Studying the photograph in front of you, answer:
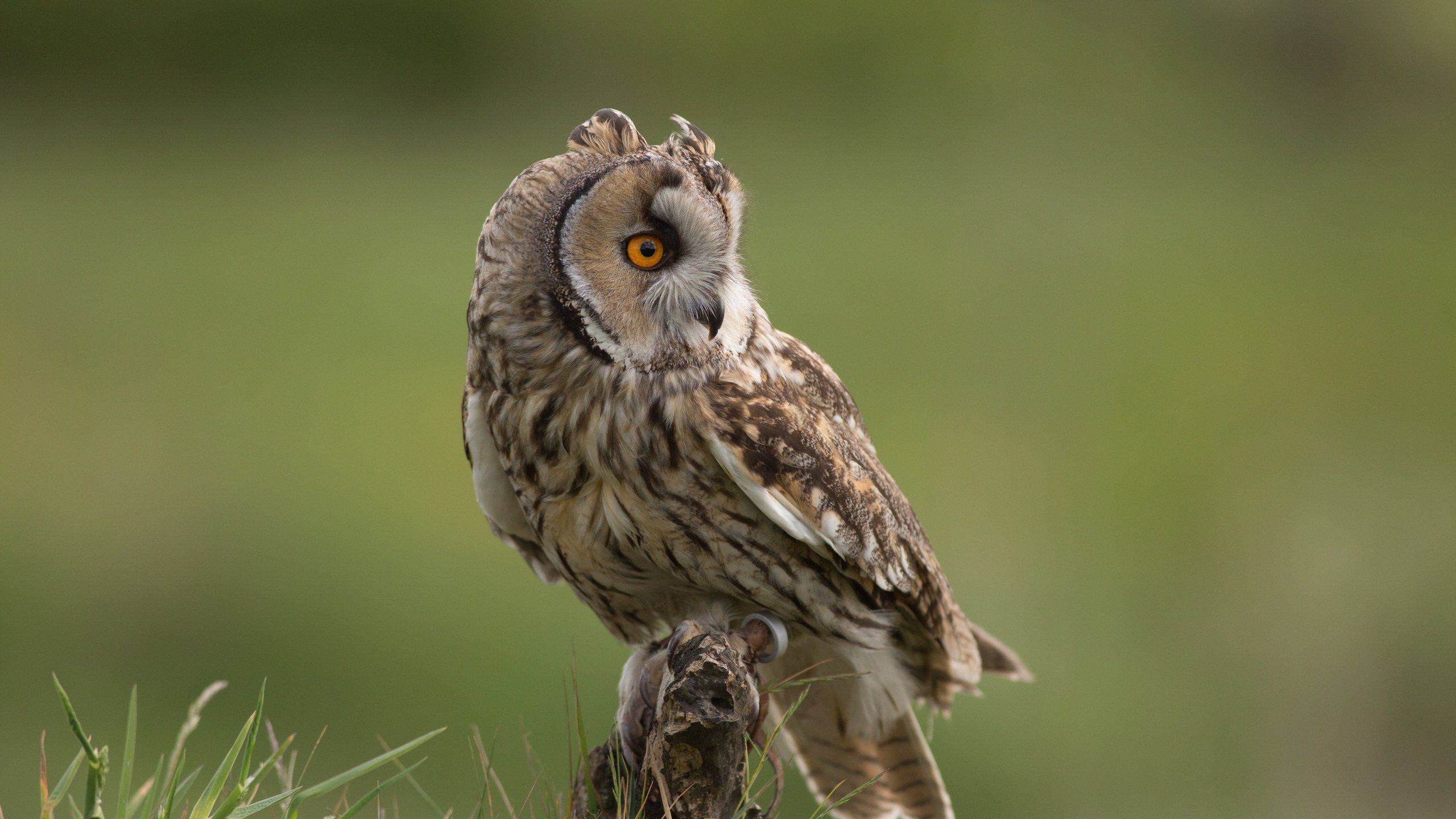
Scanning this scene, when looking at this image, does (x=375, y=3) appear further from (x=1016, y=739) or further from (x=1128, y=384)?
(x=1016, y=739)

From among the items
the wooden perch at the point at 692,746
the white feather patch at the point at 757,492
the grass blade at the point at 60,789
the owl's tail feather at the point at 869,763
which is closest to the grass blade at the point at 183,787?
the grass blade at the point at 60,789

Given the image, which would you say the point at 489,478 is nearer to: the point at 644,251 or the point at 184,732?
the point at 644,251

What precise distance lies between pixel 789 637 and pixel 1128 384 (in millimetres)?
6336

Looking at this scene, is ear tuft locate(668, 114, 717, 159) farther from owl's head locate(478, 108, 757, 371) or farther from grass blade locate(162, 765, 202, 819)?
grass blade locate(162, 765, 202, 819)

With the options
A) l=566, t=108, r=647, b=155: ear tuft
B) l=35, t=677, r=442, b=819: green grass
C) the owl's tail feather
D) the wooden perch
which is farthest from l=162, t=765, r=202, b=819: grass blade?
the owl's tail feather

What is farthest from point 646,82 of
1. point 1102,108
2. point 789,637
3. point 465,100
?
point 789,637

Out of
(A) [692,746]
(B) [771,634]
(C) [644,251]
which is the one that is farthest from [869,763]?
(C) [644,251]

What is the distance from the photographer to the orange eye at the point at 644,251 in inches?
65.5

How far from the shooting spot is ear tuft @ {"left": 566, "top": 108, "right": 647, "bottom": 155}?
1764 millimetres

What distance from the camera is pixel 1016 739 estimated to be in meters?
4.72

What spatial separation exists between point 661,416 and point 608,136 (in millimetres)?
428

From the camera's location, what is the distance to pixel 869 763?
2.26 meters

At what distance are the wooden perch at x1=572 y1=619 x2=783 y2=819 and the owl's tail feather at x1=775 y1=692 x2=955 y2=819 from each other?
53 cm

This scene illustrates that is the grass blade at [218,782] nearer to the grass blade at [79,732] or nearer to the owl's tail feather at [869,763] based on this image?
the grass blade at [79,732]
